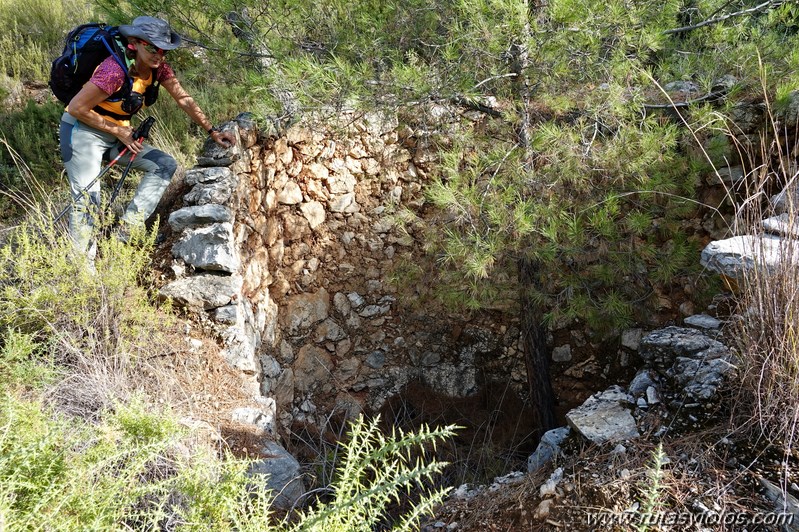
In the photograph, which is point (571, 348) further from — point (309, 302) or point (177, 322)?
point (177, 322)

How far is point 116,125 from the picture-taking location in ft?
10.1

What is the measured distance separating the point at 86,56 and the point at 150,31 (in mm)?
370

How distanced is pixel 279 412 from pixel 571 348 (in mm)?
2080

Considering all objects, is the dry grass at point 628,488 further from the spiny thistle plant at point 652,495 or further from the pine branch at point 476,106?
the pine branch at point 476,106

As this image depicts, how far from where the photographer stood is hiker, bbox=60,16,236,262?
2912 millimetres

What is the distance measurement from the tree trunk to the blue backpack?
2.46 metres

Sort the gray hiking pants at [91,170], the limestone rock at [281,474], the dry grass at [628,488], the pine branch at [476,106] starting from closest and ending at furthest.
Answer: the dry grass at [628,488] < the limestone rock at [281,474] < the gray hiking pants at [91,170] < the pine branch at [476,106]

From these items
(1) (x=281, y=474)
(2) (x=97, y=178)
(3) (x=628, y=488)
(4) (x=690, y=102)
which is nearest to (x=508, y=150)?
(4) (x=690, y=102)

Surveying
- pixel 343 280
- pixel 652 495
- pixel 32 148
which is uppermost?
pixel 32 148

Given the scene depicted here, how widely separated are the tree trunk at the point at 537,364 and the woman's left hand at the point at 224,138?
2.06 metres

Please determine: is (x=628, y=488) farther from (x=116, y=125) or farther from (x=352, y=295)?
(x=116, y=125)

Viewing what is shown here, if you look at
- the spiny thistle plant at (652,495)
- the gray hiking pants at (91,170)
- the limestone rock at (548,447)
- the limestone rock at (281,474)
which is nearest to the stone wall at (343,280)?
the gray hiking pants at (91,170)

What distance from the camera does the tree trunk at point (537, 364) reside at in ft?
12.1

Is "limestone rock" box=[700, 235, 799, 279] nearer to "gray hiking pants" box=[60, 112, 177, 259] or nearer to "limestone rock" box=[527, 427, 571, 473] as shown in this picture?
"limestone rock" box=[527, 427, 571, 473]
